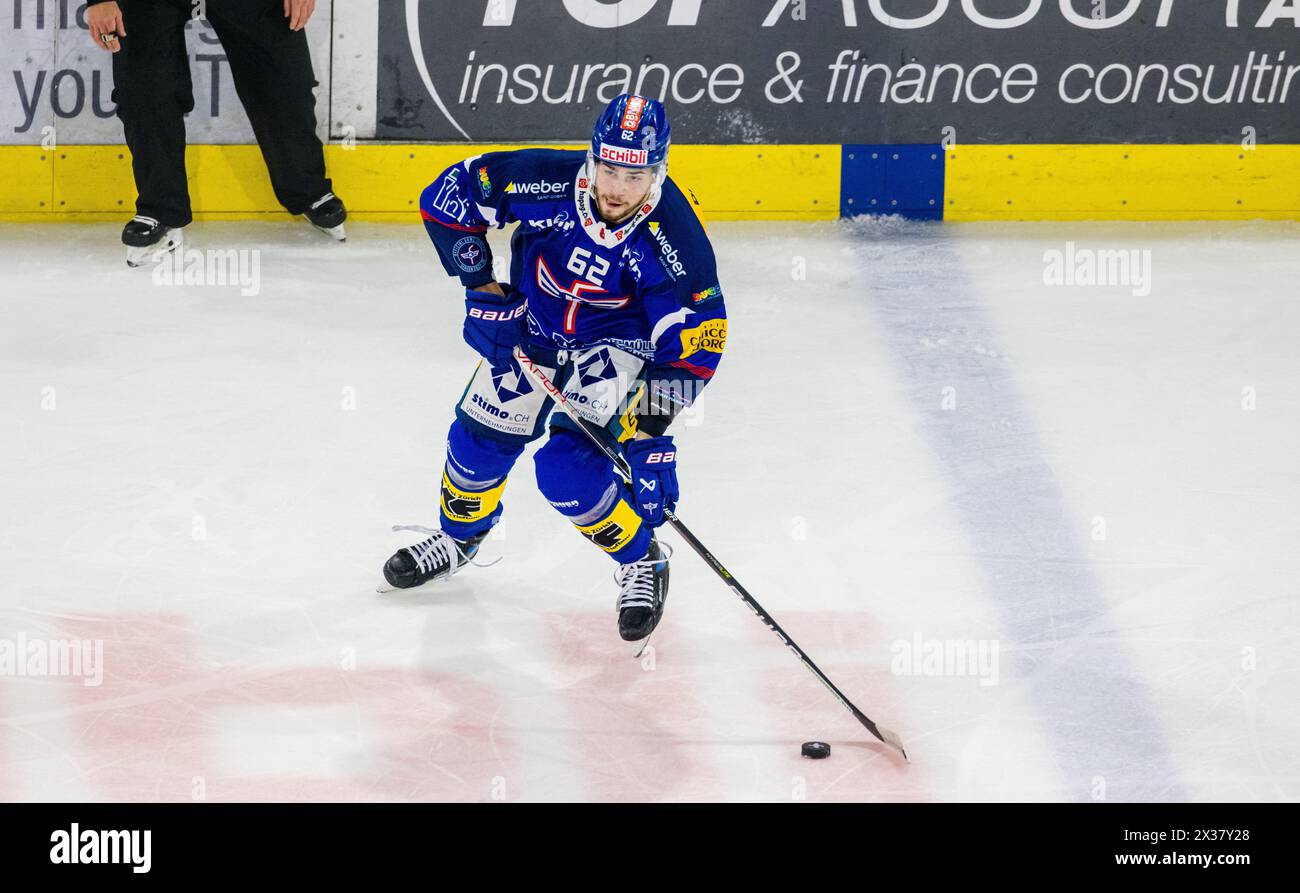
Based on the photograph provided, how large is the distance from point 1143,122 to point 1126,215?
0.39 m

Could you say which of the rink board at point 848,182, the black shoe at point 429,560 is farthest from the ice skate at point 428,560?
the rink board at point 848,182

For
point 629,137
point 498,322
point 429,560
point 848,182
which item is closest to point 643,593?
point 429,560

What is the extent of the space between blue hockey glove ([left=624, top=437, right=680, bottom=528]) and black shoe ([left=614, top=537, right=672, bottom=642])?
29cm

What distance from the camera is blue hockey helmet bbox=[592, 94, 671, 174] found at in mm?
3836

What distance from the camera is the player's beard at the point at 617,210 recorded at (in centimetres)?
395

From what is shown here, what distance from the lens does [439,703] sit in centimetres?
403

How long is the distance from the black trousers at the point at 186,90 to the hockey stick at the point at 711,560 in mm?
3095

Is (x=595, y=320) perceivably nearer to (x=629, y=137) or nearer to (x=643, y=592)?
(x=629, y=137)

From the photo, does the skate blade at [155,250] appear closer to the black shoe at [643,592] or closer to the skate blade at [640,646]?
the black shoe at [643,592]

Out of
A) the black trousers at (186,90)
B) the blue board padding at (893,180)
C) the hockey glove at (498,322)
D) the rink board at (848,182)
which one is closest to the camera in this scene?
the hockey glove at (498,322)

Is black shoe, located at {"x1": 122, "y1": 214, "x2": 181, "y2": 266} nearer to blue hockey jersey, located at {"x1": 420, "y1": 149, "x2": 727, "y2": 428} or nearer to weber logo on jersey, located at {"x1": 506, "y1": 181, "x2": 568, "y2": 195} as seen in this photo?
blue hockey jersey, located at {"x1": 420, "y1": 149, "x2": 727, "y2": 428}

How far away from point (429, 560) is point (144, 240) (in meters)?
2.82

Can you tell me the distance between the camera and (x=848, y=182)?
7.46 m

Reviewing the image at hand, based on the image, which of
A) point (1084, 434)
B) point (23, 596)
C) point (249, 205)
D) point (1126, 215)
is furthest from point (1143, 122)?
point (23, 596)
